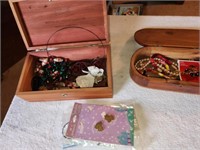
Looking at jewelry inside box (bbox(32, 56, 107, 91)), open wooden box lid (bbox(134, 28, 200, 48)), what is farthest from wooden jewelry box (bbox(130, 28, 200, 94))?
jewelry inside box (bbox(32, 56, 107, 91))

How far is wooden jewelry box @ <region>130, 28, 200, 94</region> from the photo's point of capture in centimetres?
54

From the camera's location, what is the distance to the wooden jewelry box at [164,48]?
544 millimetres

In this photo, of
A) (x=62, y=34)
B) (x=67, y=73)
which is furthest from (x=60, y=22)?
(x=67, y=73)

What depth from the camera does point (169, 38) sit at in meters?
0.63

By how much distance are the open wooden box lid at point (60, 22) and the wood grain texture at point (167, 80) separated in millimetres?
133

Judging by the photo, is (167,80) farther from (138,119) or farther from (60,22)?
(60,22)

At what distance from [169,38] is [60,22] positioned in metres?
0.35

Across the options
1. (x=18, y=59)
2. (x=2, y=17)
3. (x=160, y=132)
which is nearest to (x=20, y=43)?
(x=18, y=59)

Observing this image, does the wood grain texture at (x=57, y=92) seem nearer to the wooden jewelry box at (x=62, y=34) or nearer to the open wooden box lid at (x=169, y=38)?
the wooden jewelry box at (x=62, y=34)

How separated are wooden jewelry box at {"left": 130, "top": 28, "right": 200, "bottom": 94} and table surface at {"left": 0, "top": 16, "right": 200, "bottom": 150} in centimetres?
3

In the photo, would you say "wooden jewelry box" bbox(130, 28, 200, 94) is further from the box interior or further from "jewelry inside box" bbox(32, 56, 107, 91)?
"jewelry inside box" bbox(32, 56, 107, 91)

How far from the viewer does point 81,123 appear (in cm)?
48

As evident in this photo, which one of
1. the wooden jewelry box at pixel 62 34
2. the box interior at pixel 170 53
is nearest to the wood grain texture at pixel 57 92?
the wooden jewelry box at pixel 62 34

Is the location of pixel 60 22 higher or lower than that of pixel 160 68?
higher
